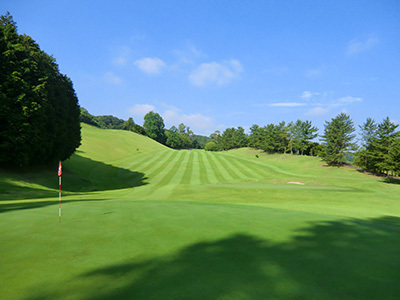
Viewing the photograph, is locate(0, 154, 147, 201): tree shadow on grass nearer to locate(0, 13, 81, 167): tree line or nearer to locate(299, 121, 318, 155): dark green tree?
locate(0, 13, 81, 167): tree line

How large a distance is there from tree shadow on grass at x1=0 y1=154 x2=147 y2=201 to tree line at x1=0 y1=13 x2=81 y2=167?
1478 mm

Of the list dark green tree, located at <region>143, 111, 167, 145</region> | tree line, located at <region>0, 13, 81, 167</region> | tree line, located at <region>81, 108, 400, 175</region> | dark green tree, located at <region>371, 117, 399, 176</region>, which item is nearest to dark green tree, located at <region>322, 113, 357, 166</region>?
tree line, located at <region>81, 108, 400, 175</region>

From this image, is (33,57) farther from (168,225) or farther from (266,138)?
(266,138)

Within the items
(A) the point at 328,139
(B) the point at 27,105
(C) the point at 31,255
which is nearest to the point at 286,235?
(C) the point at 31,255

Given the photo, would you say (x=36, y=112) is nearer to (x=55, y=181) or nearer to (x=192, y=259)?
(x=55, y=181)

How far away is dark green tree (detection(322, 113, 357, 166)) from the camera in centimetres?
5241

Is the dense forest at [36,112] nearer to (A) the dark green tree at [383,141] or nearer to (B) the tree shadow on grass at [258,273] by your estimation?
(A) the dark green tree at [383,141]

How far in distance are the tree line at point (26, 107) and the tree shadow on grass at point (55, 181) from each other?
4.85ft

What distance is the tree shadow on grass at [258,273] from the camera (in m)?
2.90

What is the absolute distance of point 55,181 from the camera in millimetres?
24281

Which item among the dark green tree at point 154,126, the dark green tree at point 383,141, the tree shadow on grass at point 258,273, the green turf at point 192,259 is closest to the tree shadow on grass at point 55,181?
the green turf at point 192,259

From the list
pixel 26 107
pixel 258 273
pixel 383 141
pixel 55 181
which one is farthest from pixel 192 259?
pixel 383 141

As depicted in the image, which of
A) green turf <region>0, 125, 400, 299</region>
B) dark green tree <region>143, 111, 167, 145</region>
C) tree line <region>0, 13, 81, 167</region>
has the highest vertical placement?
dark green tree <region>143, 111, 167, 145</region>

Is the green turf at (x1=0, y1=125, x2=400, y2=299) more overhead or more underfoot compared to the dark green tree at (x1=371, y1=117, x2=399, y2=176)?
more underfoot
